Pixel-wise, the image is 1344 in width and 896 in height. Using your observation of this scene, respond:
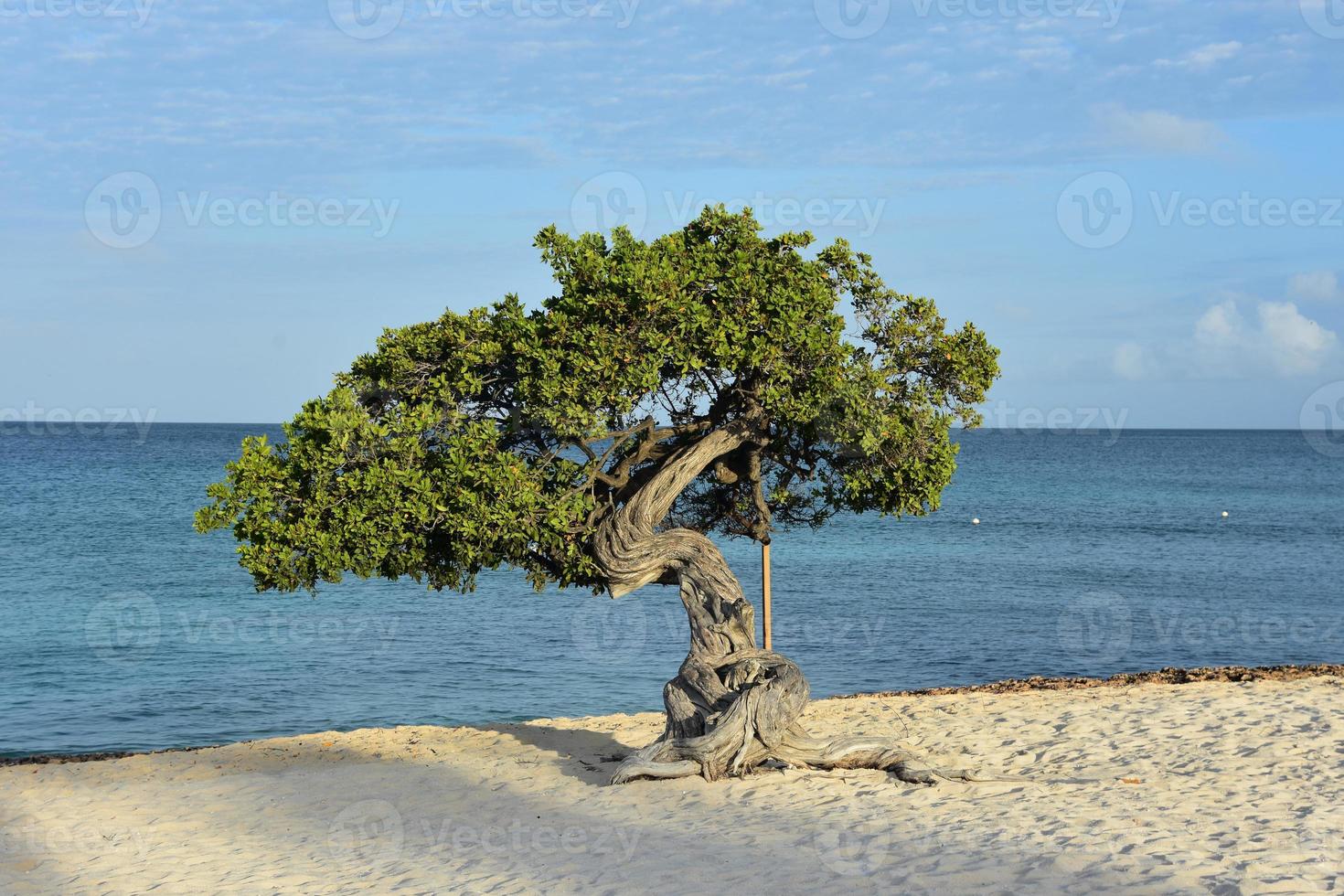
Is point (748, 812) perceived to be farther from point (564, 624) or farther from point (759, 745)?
point (564, 624)

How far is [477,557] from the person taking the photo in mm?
13758

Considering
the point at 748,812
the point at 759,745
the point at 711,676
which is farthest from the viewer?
the point at 711,676

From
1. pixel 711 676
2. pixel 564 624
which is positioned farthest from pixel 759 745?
pixel 564 624

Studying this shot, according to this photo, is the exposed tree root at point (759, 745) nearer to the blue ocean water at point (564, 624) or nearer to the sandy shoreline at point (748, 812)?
the sandy shoreline at point (748, 812)

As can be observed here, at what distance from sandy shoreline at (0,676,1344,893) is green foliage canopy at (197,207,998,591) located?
114 inches

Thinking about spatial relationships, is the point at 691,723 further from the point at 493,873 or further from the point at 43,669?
the point at 43,669

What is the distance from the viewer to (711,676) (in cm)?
1407

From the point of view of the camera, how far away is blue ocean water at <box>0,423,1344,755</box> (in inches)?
926

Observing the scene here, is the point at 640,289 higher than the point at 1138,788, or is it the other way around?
the point at 640,289

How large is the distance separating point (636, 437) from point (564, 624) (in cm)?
1803

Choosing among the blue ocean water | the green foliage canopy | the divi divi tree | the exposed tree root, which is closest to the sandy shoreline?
the exposed tree root

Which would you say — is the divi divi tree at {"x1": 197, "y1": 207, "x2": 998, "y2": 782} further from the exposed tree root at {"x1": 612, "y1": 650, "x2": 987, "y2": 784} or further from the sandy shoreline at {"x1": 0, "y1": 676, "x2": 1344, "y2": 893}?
the sandy shoreline at {"x1": 0, "y1": 676, "x2": 1344, "y2": 893}

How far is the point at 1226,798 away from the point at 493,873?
7.47 m

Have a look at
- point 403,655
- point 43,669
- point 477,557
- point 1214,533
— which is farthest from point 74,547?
point 1214,533
